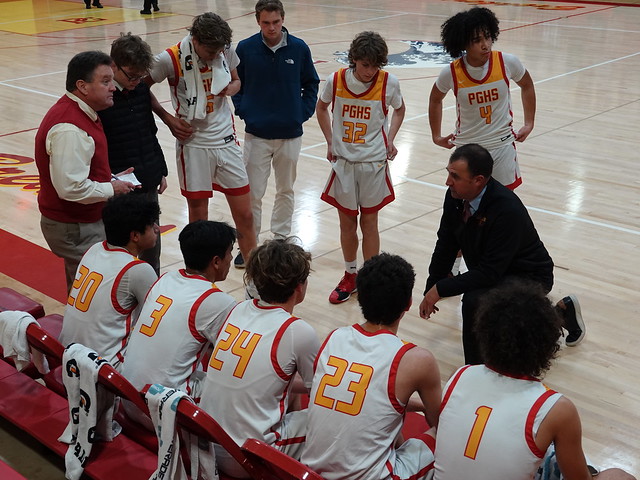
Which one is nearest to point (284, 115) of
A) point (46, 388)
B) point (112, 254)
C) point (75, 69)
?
point (75, 69)

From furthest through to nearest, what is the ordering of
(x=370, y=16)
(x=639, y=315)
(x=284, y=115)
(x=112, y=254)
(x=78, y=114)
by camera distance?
(x=370, y=16) → (x=284, y=115) → (x=639, y=315) → (x=78, y=114) → (x=112, y=254)

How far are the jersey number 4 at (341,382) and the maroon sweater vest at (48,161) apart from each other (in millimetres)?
1821

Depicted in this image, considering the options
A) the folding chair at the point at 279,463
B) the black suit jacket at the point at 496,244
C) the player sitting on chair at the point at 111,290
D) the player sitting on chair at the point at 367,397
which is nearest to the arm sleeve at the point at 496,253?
the black suit jacket at the point at 496,244

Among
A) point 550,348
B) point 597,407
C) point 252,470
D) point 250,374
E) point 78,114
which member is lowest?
point 597,407

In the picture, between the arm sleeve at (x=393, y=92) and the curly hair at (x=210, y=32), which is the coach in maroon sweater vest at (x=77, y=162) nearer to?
the curly hair at (x=210, y=32)

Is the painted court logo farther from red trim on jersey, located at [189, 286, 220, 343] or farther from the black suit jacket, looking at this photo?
red trim on jersey, located at [189, 286, 220, 343]

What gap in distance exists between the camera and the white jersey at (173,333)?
2971 mm

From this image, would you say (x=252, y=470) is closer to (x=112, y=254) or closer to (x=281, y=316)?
(x=281, y=316)

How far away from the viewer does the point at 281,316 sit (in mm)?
2781

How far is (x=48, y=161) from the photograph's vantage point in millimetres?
3729

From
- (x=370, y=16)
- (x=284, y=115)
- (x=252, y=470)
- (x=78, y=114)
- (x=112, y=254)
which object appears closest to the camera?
(x=252, y=470)

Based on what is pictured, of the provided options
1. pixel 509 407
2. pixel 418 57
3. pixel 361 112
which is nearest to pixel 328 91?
pixel 361 112

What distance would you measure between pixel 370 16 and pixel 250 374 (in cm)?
1662

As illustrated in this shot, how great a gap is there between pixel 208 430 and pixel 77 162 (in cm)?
170
